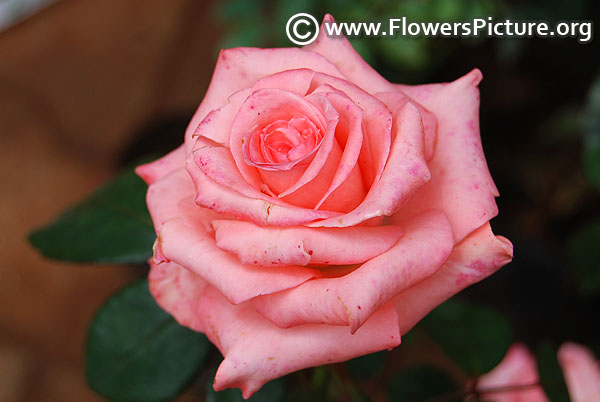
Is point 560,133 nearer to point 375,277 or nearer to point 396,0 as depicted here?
point 396,0

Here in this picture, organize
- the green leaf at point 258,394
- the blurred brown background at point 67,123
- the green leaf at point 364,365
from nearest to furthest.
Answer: the green leaf at point 258,394 < the green leaf at point 364,365 < the blurred brown background at point 67,123

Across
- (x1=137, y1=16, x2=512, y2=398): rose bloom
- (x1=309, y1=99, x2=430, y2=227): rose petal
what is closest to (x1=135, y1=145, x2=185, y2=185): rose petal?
(x1=137, y1=16, x2=512, y2=398): rose bloom

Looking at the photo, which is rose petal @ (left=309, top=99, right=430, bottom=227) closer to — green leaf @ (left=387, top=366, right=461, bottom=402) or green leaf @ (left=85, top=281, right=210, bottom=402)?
green leaf @ (left=85, top=281, right=210, bottom=402)

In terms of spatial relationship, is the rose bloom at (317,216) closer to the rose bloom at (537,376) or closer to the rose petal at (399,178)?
the rose petal at (399,178)

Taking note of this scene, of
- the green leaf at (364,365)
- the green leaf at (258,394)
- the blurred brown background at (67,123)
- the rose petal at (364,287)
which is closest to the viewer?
the rose petal at (364,287)

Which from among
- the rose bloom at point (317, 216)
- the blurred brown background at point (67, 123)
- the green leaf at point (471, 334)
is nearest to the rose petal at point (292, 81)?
the rose bloom at point (317, 216)

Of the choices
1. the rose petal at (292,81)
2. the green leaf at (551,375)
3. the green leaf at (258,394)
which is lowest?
the green leaf at (551,375)
